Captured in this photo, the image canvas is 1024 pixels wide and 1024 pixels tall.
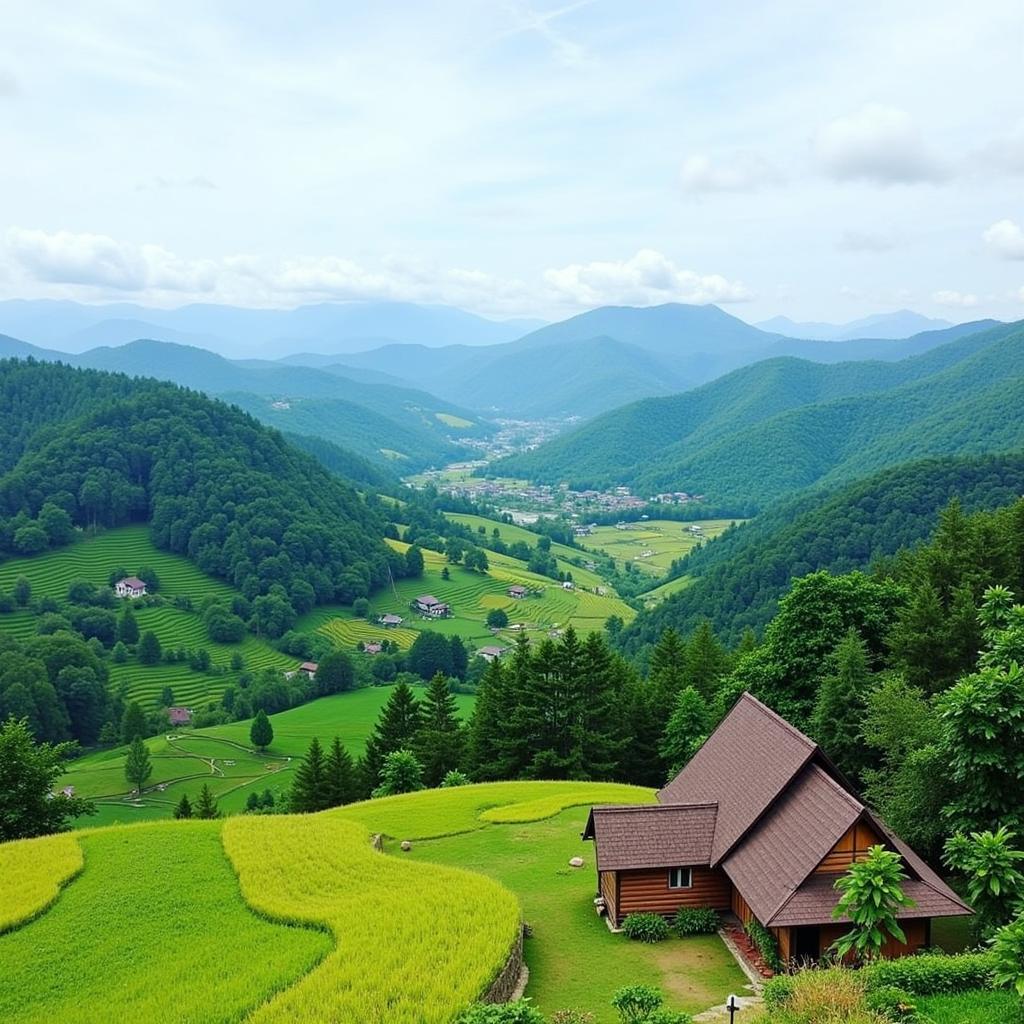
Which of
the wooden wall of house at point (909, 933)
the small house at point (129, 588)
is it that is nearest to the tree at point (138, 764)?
the small house at point (129, 588)

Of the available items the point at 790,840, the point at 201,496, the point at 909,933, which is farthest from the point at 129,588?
the point at 909,933

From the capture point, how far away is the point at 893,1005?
16438mm

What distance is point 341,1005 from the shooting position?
1755 centimetres

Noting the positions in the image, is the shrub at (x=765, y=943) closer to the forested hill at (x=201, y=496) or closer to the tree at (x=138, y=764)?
the tree at (x=138, y=764)

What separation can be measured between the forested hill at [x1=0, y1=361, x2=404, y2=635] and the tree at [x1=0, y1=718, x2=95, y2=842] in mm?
89433

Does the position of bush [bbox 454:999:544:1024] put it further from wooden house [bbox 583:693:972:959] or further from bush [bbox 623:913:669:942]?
bush [bbox 623:913:669:942]

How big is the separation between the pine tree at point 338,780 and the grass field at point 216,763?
1926cm

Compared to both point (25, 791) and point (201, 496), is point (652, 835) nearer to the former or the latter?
point (25, 791)

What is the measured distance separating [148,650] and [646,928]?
339ft

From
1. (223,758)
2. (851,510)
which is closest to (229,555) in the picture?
(223,758)

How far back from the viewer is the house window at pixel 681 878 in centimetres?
2419

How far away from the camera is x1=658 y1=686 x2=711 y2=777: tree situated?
44500mm

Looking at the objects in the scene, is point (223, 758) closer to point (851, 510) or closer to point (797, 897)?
point (797, 897)

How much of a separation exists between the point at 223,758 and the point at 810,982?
74792 mm
